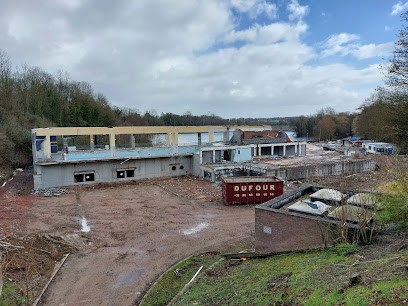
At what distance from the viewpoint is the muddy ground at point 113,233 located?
10.2m

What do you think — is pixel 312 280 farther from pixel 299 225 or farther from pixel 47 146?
pixel 47 146

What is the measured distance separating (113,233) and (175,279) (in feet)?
20.4

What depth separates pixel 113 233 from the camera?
15.4 m

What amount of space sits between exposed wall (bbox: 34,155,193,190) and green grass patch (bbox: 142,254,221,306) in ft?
61.9

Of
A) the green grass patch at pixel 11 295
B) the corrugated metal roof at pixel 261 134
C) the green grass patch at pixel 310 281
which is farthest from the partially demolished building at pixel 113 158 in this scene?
the green grass patch at pixel 310 281

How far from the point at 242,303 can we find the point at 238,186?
13.8 m

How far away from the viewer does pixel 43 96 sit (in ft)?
156

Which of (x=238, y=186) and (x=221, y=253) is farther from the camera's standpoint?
(x=238, y=186)

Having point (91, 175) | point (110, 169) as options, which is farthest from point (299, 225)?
point (91, 175)

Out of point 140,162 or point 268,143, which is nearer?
point 140,162

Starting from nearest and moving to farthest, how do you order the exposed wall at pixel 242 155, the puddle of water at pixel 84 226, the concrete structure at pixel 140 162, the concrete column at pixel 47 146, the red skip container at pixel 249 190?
1. the puddle of water at pixel 84 226
2. the red skip container at pixel 249 190
3. the concrete column at pixel 47 146
4. the concrete structure at pixel 140 162
5. the exposed wall at pixel 242 155

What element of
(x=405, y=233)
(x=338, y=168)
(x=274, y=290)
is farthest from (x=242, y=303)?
(x=338, y=168)

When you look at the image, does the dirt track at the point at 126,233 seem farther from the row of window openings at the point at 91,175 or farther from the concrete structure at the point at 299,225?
the row of window openings at the point at 91,175

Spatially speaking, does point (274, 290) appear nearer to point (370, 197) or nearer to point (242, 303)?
point (242, 303)
